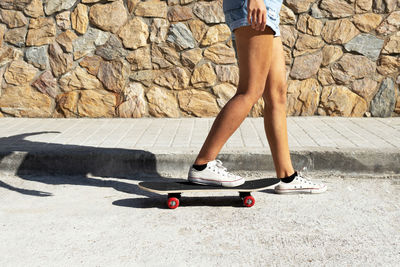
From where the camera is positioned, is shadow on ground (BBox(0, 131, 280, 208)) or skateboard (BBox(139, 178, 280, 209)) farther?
shadow on ground (BBox(0, 131, 280, 208))

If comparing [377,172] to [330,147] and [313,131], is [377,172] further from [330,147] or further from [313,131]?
[313,131]

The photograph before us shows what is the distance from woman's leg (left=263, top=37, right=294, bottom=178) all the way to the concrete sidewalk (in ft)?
2.04

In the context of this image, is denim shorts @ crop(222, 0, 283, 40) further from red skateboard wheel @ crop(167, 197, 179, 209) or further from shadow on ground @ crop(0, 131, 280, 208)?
shadow on ground @ crop(0, 131, 280, 208)

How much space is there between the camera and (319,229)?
3018 mm

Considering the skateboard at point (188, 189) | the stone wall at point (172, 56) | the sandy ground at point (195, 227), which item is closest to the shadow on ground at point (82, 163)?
the sandy ground at point (195, 227)

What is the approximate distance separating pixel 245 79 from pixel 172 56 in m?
3.03

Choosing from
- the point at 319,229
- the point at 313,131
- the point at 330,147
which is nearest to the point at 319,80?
the point at 313,131

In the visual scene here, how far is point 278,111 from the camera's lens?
3645 mm

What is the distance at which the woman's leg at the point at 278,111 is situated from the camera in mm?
3559

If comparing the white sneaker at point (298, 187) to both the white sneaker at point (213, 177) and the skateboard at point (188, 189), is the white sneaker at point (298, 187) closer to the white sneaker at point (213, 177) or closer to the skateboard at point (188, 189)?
the skateboard at point (188, 189)

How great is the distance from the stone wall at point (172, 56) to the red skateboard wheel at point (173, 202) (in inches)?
121

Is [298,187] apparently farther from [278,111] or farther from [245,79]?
[245,79]

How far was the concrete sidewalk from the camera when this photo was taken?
14.2 ft

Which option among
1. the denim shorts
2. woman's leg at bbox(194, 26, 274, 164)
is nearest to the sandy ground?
woman's leg at bbox(194, 26, 274, 164)
